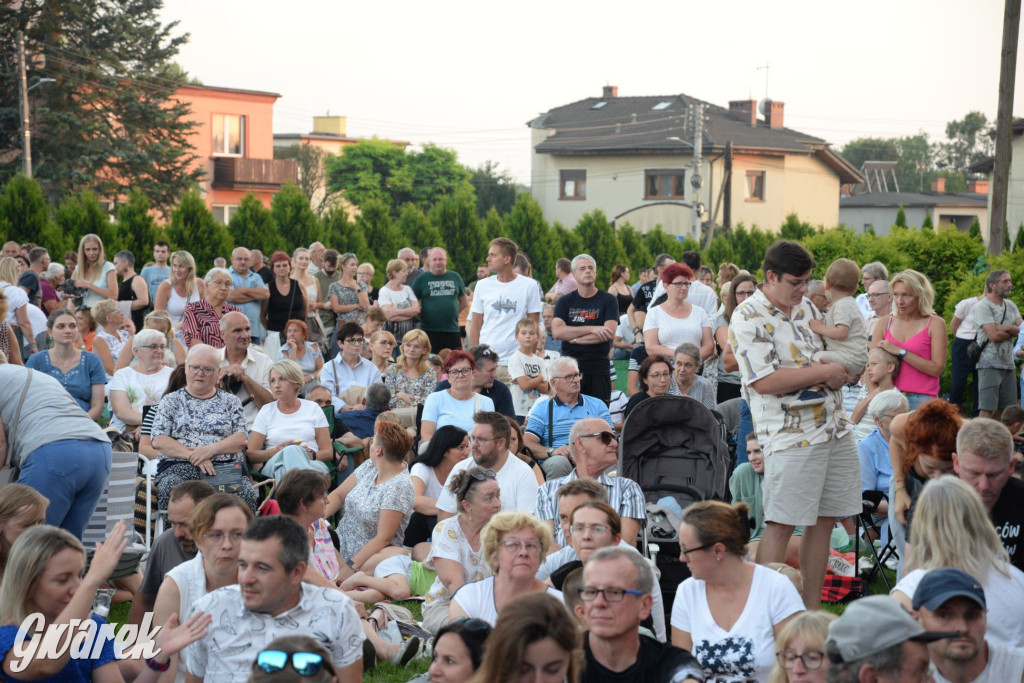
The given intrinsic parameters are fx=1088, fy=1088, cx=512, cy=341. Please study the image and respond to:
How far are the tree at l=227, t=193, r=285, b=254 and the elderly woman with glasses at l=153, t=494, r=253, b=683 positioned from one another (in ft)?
62.4

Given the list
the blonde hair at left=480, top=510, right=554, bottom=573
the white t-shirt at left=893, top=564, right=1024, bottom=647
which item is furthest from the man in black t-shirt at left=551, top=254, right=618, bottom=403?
the white t-shirt at left=893, top=564, right=1024, bottom=647

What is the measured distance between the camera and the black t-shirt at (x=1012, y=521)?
15.5 ft

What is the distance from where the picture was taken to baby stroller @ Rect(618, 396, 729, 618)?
6.89 metres

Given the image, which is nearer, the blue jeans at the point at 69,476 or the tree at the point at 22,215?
the blue jeans at the point at 69,476

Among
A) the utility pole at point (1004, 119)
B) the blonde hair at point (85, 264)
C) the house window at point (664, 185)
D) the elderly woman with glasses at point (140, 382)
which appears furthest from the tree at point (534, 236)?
the house window at point (664, 185)

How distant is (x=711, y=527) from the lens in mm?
4328

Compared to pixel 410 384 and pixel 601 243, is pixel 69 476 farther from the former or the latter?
pixel 601 243

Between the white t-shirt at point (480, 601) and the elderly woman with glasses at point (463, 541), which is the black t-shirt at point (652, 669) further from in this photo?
the elderly woman with glasses at point (463, 541)

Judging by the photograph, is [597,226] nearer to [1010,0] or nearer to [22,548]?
[1010,0]

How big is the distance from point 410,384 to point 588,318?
176 cm

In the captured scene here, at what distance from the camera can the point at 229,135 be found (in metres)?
49.8

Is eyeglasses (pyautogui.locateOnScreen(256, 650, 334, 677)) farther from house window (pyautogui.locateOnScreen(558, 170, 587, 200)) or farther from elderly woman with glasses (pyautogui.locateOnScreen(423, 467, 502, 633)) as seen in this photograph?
house window (pyautogui.locateOnScreen(558, 170, 587, 200))

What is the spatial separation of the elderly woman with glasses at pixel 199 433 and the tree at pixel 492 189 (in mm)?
61562

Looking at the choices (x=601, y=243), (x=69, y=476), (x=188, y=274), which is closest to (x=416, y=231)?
(x=601, y=243)
